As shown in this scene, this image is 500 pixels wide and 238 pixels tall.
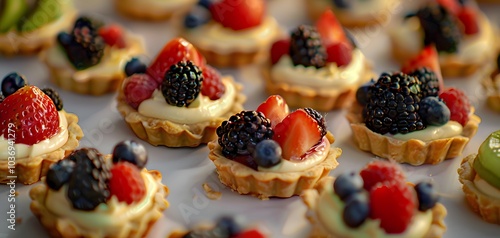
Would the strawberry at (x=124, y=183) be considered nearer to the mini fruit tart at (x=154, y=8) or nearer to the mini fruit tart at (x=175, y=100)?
the mini fruit tart at (x=175, y=100)

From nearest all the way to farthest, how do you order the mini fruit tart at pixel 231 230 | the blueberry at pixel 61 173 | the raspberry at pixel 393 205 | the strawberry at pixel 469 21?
the mini fruit tart at pixel 231 230, the raspberry at pixel 393 205, the blueberry at pixel 61 173, the strawberry at pixel 469 21

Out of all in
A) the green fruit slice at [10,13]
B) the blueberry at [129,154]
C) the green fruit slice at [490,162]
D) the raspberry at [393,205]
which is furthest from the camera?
the green fruit slice at [10,13]

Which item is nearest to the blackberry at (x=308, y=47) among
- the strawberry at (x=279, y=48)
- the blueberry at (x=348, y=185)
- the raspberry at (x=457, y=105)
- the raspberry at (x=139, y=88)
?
the strawberry at (x=279, y=48)

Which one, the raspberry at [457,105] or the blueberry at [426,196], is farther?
the raspberry at [457,105]

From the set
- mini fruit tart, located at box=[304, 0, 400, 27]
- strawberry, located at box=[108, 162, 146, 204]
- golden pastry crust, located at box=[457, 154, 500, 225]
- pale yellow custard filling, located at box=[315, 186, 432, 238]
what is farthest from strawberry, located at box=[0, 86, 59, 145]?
mini fruit tart, located at box=[304, 0, 400, 27]

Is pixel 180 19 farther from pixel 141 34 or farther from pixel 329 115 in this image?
pixel 329 115

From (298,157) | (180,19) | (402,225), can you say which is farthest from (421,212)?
(180,19)

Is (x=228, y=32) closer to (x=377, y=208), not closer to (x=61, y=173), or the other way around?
(x=61, y=173)
